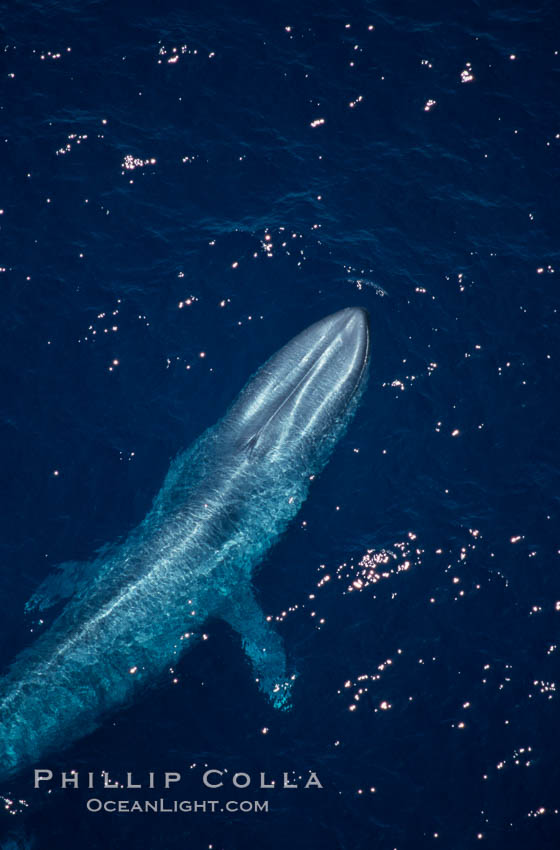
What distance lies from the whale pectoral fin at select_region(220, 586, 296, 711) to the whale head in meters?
4.76

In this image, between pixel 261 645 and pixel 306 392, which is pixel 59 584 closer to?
pixel 261 645

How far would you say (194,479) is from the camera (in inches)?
893

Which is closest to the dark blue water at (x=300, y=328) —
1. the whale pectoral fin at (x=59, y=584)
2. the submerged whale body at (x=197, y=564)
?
the whale pectoral fin at (x=59, y=584)

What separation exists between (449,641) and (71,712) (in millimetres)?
11235

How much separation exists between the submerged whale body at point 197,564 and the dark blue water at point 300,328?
31.0 inches

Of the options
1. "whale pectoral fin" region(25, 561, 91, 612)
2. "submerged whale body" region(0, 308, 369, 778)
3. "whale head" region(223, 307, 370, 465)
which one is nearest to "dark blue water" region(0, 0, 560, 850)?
"whale pectoral fin" region(25, 561, 91, 612)

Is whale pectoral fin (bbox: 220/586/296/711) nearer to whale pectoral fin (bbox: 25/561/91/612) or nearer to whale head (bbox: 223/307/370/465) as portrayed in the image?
whale pectoral fin (bbox: 25/561/91/612)

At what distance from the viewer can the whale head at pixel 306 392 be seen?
23172mm

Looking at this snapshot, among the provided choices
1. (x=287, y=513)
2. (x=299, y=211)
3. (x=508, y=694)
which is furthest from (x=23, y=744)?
(x=299, y=211)

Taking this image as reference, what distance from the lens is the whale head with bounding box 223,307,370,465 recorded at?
76.0ft

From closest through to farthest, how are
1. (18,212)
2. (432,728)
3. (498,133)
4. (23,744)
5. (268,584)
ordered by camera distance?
(23,744) → (432,728) → (268,584) → (18,212) → (498,133)

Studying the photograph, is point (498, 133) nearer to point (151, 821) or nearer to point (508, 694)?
point (508, 694)

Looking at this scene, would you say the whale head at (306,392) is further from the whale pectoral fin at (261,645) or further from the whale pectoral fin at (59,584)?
the whale pectoral fin at (59,584)

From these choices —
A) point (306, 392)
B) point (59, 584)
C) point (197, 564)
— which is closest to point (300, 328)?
point (306, 392)
